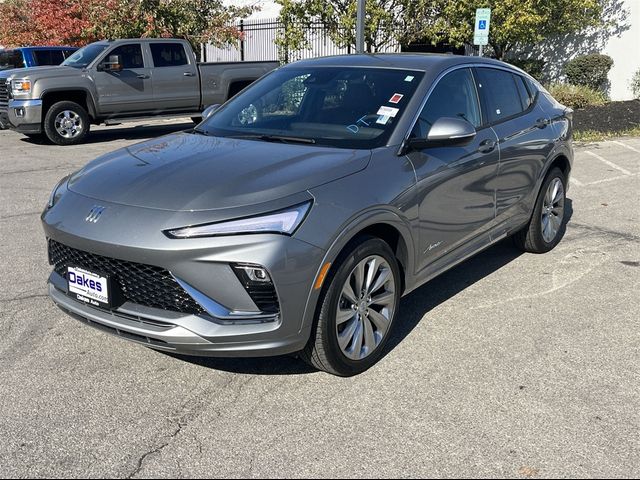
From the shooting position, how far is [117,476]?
2828 millimetres

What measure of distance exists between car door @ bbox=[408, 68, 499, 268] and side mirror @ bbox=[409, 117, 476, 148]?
0.23 feet

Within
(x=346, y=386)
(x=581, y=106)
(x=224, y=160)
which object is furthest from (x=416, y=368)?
(x=581, y=106)

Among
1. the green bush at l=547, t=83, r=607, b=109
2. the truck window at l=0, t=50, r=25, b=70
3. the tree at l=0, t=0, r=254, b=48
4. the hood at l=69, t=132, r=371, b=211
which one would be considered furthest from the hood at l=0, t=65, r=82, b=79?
the green bush at l=547, t=83, r=607, b=109

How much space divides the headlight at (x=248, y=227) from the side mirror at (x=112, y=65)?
10.8 m

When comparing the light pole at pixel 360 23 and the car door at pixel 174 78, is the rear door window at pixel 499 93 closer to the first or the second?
the light pole at pixel 360 23

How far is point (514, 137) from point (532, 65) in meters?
14.8

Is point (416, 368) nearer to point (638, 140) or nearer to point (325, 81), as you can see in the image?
point (325, 81)

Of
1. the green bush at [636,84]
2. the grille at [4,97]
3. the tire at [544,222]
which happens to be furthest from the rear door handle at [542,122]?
the green bush at [636,84]

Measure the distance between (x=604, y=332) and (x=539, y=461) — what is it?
1706mm

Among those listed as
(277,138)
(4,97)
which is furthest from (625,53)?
(277,138)

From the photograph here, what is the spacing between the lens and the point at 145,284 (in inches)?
128

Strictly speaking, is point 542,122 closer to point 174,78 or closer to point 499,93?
point 499,93

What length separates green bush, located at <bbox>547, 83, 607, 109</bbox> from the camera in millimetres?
15625

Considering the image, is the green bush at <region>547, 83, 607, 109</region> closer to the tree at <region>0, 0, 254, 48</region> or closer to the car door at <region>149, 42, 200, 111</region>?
the car door at <region>149, 42, 200, 111</region>
